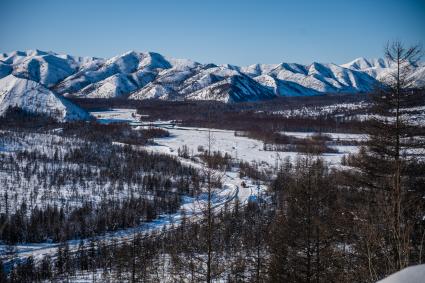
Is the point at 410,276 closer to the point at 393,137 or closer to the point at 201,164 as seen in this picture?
the point at 393,137

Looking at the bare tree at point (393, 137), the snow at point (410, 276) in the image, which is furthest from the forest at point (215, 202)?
the snow at point (410, 276)

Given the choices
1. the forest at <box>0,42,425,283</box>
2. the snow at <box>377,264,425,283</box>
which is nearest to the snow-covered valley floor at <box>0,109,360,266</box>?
the forest at <box>0,42,425,283</box>

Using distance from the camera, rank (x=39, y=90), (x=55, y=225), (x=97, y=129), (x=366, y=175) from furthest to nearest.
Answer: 1. (x=39, y=90)
2. (x=97, y=129)
3. (x=55, y=225)
4. (x=366, y=175)

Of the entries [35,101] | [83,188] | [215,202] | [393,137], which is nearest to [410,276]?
[393,137]

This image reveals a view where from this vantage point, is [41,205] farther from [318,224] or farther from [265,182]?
[318,224]

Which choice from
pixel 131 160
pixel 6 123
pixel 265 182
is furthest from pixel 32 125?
pixel 265 182

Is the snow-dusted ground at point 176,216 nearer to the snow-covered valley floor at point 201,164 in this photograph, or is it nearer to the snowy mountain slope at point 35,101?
the snow-covered valley floor at point 201,164
